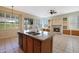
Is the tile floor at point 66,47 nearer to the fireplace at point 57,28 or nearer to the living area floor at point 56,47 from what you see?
the living area floor at point 56,47

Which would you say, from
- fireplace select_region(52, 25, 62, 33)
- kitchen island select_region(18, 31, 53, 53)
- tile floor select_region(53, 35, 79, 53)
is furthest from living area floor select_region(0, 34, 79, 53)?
fireplace select_region(52, 25, 62, 33)

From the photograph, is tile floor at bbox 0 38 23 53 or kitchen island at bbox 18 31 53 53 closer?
kitchen island at bbox 18 31 53 53

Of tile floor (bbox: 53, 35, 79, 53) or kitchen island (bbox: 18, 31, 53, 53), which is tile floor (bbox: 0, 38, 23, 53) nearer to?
kitchen island (bbox: 18, 31, 53, 53)

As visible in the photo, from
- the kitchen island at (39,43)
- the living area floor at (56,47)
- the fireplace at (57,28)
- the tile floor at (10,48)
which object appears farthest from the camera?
the fireplace at (57,28)

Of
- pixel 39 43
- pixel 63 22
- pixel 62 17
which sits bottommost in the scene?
pixel 39 43

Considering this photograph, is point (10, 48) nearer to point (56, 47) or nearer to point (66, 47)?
point (56, 47)

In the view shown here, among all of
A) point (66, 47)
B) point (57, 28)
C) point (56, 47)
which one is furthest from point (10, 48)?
point (57, 28)

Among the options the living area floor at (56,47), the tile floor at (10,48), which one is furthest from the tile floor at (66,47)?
the tile floor at (10,48)

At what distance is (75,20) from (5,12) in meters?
7.30

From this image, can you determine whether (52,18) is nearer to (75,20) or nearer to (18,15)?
(75,20)

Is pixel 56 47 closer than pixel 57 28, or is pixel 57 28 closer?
pixel 56 47

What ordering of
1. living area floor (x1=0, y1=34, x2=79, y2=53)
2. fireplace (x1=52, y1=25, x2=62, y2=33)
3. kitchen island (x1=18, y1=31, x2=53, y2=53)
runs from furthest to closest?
fireplace (x1=52, y1=25, x2=62, y2=33) < living area floor (x1=0, y1=34, x2=79, y2=53) < kitchen island (x1=18, y1=31, x2=53, y2=53)
